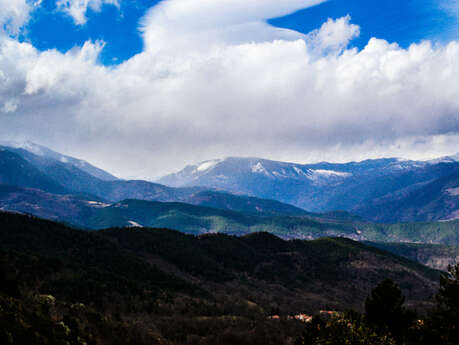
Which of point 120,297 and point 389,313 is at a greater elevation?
point 389,313

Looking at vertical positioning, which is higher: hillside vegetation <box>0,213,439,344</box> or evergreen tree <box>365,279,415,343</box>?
evergreen tree <box>365,279,415,343</box>

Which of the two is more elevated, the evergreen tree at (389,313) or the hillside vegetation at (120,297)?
the evergreen tree at (389,313)

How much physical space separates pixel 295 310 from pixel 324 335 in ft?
337

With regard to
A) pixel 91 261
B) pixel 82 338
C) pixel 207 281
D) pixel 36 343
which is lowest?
pixel 207 281

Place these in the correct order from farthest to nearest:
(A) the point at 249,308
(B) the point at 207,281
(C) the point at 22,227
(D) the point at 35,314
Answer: (B) the point at 207,281 < (C) the point at 22,227 < (A) the point at 249,308 < (D) the point at 35,314

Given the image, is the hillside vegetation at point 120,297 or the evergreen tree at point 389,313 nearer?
the hillside vegetation at point 120,297

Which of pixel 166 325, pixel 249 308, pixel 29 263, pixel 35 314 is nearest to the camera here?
pixel 35 314

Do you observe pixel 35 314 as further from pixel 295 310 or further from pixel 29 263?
pixel 295 310

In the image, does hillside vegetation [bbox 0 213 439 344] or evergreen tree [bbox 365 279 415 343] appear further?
evergreen tree [bbox 365 279 415 343]

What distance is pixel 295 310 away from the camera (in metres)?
140

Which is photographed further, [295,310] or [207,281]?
[207,281]

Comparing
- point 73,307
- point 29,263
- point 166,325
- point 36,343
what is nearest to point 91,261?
point 29,263

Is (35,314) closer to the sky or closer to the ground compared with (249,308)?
closer to the sky

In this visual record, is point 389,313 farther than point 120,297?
No
